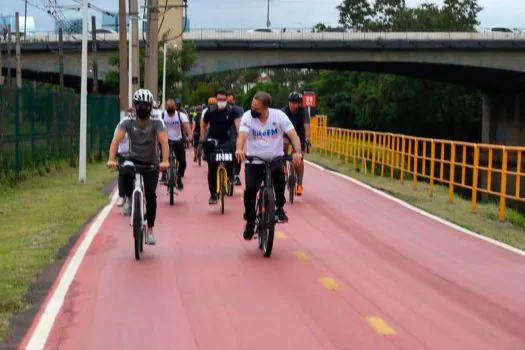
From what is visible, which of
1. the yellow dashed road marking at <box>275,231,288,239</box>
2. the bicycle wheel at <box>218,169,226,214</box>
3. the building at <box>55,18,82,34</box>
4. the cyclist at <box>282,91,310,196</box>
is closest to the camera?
the yellow dashed road marking at <box>275,231,288,239</box>

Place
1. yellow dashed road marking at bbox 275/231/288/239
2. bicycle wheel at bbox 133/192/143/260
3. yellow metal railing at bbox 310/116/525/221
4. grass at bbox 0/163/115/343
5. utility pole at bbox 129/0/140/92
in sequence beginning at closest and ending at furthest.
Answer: grass at bbox 0/163/115/343
bicycle wheel at bbox 133/192/143/260
yellow dashed road marking at bbox 275/231/288/239
yellow metal railing at bbox 310/116/525/221
utility pole at bbox 129/0/140/92

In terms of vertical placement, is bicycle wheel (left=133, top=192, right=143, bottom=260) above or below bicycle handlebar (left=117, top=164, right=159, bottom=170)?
below

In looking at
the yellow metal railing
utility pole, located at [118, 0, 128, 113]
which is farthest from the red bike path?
utility pole, located at [118, 0, 128, 113]

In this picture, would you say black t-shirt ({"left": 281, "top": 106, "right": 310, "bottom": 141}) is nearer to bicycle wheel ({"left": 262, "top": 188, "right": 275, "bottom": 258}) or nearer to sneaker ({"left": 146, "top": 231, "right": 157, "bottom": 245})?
sneaker ({"left": 146, "top": 231, "right": 157, "bottom": 245})

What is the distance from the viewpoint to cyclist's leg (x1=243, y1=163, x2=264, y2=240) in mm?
11609

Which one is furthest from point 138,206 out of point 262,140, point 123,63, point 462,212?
point 123,63

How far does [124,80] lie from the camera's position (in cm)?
3450

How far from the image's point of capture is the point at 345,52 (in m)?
62.2

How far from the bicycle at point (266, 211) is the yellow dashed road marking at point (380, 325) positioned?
120 inches

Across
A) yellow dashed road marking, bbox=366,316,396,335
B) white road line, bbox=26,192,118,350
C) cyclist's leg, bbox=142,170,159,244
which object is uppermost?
cyclist's leg, bbox=142,170,159,244

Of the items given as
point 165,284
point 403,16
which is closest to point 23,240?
point 165,284

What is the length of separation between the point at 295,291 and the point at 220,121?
768 centimetres

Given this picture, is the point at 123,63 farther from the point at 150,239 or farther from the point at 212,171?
the point at 150,239

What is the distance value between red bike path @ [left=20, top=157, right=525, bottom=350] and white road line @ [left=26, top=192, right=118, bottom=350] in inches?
1.8
